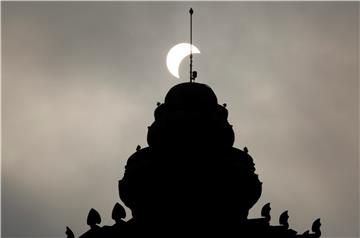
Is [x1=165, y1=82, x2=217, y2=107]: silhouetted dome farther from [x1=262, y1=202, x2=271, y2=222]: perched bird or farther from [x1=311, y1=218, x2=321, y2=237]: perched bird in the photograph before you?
[x1=311, y1=218, x2=321, y2=237]: perched bird

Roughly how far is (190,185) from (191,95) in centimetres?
861

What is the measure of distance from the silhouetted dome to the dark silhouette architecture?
0.09 metres

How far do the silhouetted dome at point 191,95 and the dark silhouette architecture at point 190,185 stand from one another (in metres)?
0.09

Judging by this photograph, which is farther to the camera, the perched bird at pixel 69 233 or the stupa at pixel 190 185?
the perched bird at pixel 69 233

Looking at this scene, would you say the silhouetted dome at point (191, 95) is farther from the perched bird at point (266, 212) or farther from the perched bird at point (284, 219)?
the perched bird at point (284, 219)

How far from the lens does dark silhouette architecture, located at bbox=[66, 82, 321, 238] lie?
55.2 metres

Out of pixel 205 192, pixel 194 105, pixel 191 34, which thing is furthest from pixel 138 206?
pixel 191 34

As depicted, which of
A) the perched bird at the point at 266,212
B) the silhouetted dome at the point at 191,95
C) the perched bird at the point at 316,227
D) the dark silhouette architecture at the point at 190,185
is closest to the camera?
the dark silhouette architecture at the point at 190,185

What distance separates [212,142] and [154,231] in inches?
370

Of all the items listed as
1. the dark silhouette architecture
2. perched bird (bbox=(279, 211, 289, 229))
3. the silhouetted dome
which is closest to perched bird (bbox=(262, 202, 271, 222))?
the dark silhouette architecture

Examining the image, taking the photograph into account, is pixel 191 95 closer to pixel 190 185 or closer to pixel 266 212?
pixel 190 185

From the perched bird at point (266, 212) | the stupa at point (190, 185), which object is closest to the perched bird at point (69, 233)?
the stupa at point (190, 185)

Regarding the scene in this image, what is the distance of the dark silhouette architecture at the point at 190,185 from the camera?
5516cm

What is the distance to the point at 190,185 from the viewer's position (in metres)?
57.1
